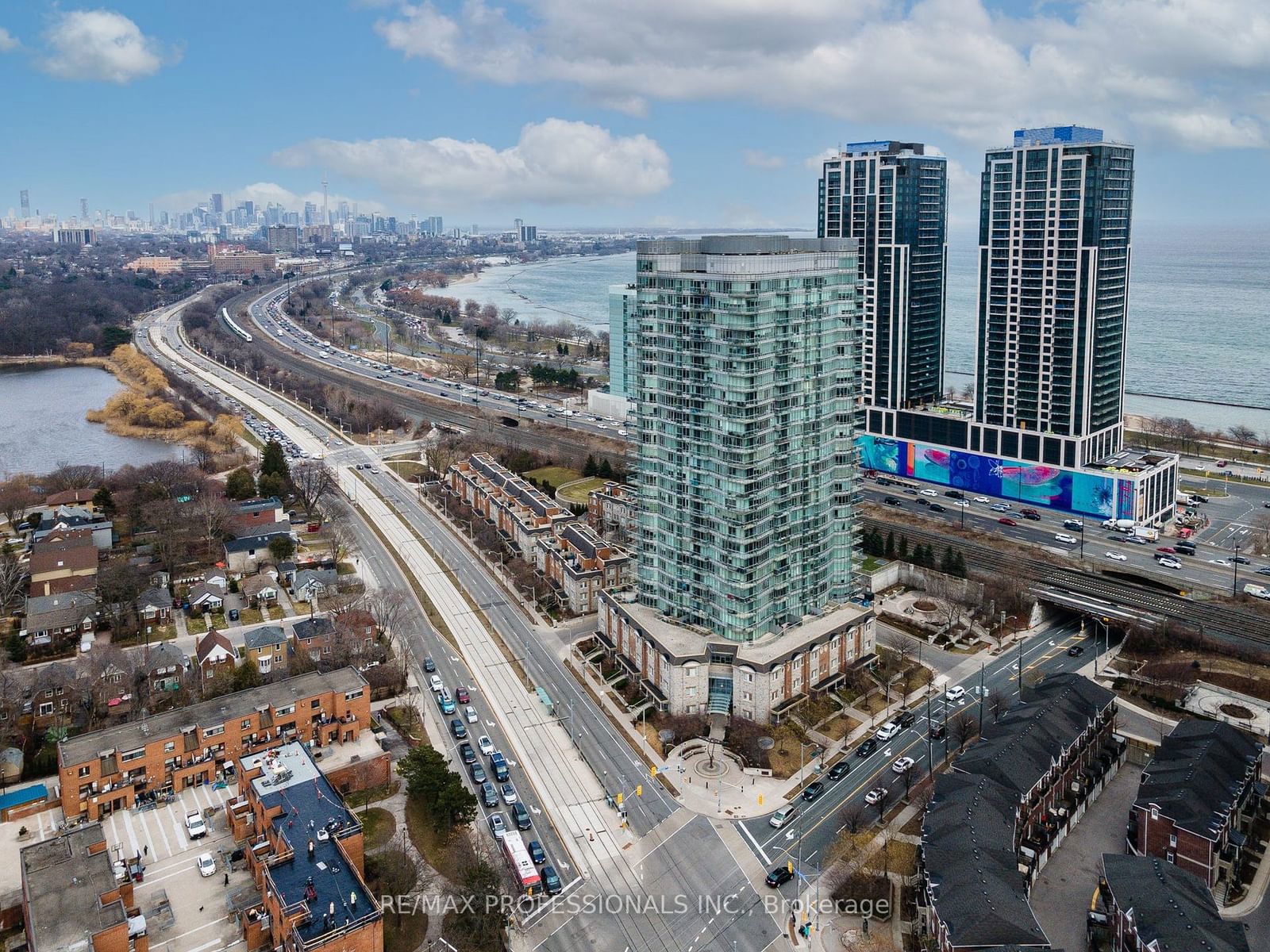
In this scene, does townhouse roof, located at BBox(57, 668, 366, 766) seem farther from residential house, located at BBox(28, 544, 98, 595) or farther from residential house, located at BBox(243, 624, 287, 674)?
residential house, located at BBox(28, 544, 98, 595)

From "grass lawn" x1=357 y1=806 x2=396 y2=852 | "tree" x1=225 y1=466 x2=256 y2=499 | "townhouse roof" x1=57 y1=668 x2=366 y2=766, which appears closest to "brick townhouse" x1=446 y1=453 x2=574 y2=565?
"tree" x1=225 y1=466 x2=256 y2=499

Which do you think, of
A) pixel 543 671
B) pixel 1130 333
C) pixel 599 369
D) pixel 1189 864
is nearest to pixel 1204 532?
pixel 1189 864

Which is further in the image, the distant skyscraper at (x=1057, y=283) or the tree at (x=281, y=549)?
the distant skyscraper at (x=1057, y=283)

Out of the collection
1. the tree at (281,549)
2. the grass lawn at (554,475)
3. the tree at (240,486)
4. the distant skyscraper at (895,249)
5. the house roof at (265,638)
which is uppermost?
the distant skyscraper at (895,249)

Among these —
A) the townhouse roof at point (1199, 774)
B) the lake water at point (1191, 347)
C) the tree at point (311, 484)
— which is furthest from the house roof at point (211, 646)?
the lake water at point (1191, 347)

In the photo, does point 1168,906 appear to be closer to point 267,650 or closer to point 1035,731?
A: point 1035,731

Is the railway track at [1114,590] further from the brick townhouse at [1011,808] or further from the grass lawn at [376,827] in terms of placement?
the grass lawn at [376,827]
